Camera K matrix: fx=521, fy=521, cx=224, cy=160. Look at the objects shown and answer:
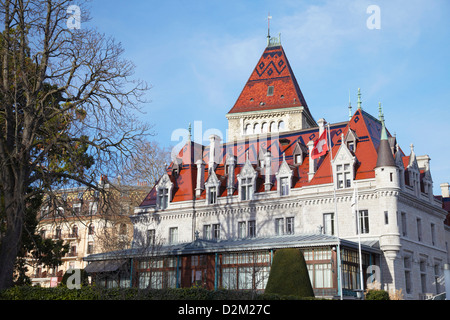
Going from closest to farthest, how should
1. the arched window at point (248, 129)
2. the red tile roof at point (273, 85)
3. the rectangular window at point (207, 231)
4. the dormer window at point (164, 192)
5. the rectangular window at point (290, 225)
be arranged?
1. the rectangular window at point (290, 225)
2. the rectangular window at point (207, 231)
3. the dormer window at point (164, 192)
4. the red tile roof at point (273, 85)
5. the arched window at point (248, 129)

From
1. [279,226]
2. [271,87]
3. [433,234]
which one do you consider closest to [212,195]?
[279,226]

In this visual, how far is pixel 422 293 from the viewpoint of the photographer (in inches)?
1576

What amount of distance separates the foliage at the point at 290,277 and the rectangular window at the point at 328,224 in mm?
12452

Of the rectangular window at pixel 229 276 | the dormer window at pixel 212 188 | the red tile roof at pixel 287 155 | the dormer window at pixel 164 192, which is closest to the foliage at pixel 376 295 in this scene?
the rectangular window at pixel 229 276

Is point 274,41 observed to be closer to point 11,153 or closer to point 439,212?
point 439,212

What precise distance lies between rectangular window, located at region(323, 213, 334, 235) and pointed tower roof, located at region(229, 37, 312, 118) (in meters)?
21.3

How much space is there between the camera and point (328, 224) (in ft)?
133

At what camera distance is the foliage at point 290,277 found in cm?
2677

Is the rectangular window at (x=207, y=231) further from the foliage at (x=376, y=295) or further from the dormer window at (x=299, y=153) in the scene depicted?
the foliage at (x=376, y=295)

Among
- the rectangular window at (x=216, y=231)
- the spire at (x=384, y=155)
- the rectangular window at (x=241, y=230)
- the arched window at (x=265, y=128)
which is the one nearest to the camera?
the spire at (x=384, y=155)

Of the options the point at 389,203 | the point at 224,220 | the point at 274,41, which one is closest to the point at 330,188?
the point at 389,203

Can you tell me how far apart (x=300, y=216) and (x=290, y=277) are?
1518cm

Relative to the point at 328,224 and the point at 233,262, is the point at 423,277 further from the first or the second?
the point at 233,262

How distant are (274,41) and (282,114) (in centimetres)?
1239
